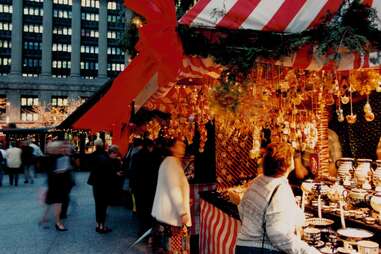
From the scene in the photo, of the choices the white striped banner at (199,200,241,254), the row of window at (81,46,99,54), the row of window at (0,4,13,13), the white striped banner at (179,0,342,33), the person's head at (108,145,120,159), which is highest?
the row of window at (0,4,13,13)

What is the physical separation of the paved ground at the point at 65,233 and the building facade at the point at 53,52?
5093 centimetres

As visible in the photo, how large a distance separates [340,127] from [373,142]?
83 cm

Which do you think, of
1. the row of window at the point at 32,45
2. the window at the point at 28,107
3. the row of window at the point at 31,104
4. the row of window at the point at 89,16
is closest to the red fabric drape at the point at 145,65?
the row of window at the point at 31,104

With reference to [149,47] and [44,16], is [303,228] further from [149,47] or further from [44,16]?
[44,16]

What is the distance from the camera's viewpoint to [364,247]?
2.88 m

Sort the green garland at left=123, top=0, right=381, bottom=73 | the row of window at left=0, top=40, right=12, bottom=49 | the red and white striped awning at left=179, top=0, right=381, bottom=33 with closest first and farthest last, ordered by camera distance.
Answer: the green garland at left=123, top=0, right=381, bottom=73, the red and white striped awning at left=179, top=0, right=381, bottom=33, the row of window at left=0, top=40, right=12, bottom=49

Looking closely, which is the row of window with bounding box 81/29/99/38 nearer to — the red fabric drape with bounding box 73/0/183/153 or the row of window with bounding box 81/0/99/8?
the row of window with bounding box 81/0/99/8

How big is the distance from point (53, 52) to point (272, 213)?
68.3 m

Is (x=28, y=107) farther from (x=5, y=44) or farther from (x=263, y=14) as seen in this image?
(x=263, y=14)

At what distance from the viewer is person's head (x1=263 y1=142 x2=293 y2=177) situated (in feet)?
9.18

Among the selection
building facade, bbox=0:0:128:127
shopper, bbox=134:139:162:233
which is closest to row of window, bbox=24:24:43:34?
building facade, bbox=0:0:128:127

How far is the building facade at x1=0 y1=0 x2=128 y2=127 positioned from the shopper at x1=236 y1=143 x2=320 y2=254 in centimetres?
5931

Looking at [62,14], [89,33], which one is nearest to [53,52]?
[62,14]

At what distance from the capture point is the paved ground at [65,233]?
6582 mm
